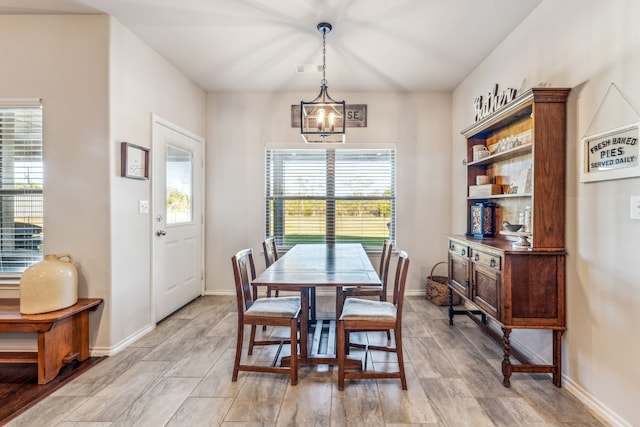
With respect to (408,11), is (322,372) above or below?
below

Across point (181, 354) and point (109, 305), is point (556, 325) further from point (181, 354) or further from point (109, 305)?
point (109, 305)

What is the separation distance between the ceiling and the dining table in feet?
6.82

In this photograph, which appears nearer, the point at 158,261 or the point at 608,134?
the point at 608,134

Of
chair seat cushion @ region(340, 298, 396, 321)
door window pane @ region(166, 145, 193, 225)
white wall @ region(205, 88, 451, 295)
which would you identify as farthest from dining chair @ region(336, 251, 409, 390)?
door window pane @ region(166, 145, 193, 225)

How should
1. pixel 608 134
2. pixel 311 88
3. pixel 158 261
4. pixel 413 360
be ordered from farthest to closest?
pixel 311 88 → pixel 158 261 → pixel 413 360 → pixel 608 134

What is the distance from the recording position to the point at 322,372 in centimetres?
238

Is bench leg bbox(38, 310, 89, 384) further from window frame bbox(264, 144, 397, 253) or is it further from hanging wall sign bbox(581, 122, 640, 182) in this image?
hanging wall sign bbox(581, 122, 640, 182)

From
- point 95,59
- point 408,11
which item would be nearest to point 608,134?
point 408,11

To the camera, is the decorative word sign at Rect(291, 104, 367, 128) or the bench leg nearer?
the bench leg

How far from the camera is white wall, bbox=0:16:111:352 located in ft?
8.65

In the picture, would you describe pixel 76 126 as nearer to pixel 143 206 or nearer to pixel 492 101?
pixel 143 206

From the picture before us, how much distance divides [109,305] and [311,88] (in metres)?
3.39

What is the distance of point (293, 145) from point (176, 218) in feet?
5.89

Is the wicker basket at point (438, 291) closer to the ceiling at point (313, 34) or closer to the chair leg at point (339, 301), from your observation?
the chair leg at point (339, 301)
